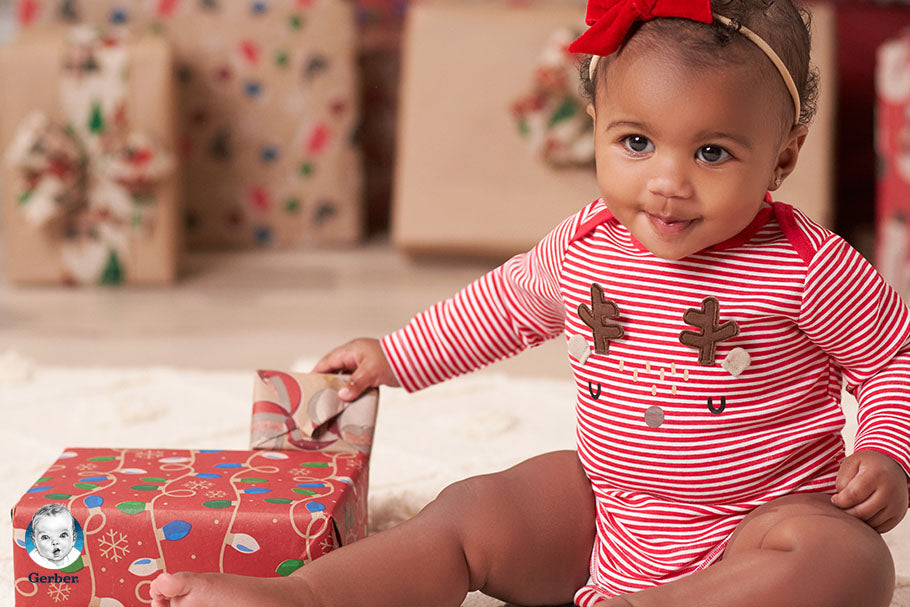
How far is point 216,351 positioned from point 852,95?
1289 mm

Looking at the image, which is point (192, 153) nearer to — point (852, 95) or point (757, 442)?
point (852, 95)

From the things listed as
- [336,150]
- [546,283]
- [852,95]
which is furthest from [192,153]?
[546,283]

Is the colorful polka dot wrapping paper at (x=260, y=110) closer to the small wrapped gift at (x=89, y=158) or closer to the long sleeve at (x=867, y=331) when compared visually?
the small wrapped gift at (x=89, y=158)

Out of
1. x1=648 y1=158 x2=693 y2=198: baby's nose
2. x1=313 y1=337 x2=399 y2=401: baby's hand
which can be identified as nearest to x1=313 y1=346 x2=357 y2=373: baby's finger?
x1=313 y1=337 x2=399 y2=401: baby's hand

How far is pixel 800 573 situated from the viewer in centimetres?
72

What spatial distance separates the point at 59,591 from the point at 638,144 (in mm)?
513

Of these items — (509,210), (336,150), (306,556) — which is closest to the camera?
(306,556)

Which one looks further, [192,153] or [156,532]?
[192,153]

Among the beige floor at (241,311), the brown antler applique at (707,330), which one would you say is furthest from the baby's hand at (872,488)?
the beige floor at (241,311)

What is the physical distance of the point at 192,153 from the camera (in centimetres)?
228

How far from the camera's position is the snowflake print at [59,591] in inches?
33.2

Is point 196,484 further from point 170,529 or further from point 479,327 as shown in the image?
point 479,327

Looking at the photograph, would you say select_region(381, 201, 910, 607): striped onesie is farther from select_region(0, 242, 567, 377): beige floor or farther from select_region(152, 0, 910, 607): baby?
select_region(0, 242, 567, 377): beige floor

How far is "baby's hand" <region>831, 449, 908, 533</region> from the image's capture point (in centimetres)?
75
